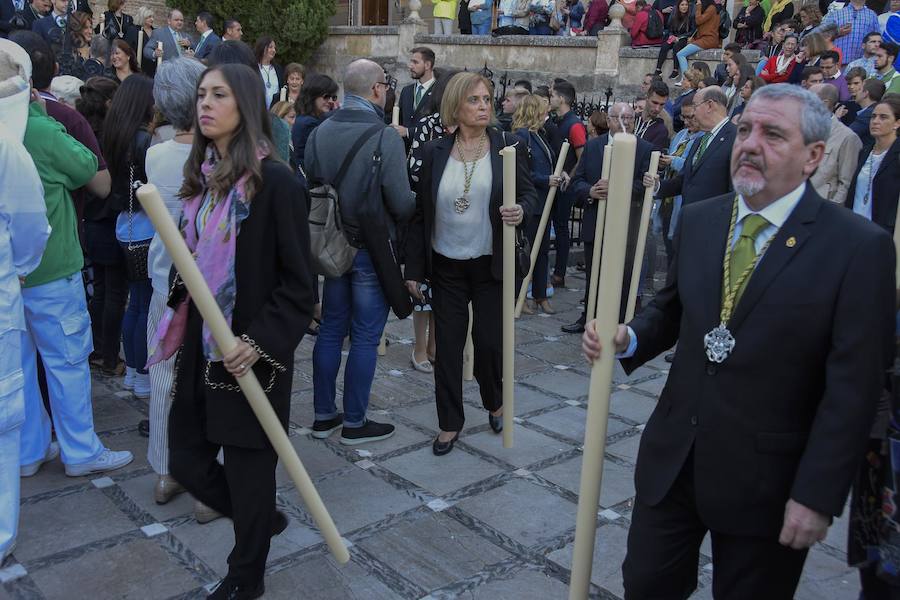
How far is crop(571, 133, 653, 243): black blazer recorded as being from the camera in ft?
21.6

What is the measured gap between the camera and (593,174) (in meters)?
6.86

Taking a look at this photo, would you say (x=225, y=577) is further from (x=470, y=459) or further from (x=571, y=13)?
(x=571, y=13)

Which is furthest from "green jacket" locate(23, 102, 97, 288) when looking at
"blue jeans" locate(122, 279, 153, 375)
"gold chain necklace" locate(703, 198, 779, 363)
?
"gold chain necklace" locate(703, 198, 779, 363)

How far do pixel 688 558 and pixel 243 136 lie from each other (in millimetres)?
1971

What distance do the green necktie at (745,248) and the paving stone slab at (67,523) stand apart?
8.94 feet

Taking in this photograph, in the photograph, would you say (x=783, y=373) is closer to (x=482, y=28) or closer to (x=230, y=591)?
(x=230, y=591)

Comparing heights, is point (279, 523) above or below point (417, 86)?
below

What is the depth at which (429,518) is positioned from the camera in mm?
3758

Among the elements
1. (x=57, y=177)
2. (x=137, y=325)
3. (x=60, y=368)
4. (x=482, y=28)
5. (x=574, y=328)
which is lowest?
(x=574, y=328)

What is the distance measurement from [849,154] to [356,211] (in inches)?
172

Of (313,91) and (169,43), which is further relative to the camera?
(169,43)

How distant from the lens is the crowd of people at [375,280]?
2184mm

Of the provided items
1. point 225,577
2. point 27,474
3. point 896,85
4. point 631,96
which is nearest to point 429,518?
point 225,577

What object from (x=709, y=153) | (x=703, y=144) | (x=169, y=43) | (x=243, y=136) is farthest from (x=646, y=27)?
(x=243, y=136)
